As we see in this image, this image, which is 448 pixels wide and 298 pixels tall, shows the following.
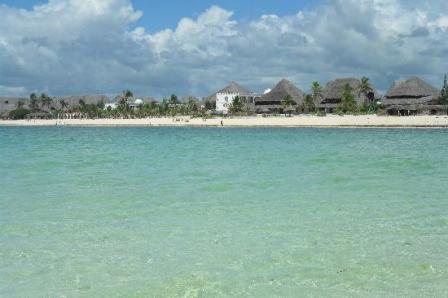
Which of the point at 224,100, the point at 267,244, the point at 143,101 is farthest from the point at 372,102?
the point at 267,244

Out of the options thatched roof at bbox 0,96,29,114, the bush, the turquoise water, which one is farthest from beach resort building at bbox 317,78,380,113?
thatched roof at bbox 0,96,29,114

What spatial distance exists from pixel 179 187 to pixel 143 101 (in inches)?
4327

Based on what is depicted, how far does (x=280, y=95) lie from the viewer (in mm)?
83125

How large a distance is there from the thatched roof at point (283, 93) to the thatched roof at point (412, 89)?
1382 cm

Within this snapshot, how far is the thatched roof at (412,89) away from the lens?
70.8 meters

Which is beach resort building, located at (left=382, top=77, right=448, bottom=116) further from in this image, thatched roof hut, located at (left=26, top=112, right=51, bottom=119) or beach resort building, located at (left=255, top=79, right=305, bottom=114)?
thatched roof hut, located at (left=26, top=112, right=51, bottom=119)

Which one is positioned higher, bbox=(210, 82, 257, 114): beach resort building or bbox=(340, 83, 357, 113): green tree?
bbox=(210, 82, 257, 114): beach resort building

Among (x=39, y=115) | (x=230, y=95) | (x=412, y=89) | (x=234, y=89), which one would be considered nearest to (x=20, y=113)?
(x=39, y=115)

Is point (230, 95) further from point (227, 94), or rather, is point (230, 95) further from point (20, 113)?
point (20, 113)

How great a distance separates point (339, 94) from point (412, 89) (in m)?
9.61

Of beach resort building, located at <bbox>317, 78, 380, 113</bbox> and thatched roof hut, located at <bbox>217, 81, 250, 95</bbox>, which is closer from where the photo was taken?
beach resort building, located at <bbox>317, 78, 380, 113</bbox>

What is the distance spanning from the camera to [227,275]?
590 centimetres

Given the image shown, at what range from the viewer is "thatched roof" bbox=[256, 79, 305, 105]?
82.6 meters

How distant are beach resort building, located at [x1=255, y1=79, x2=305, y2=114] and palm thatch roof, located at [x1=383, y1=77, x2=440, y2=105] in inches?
534
